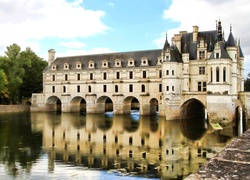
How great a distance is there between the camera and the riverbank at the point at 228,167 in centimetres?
534

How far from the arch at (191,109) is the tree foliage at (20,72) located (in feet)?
102

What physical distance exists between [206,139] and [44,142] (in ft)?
40.8

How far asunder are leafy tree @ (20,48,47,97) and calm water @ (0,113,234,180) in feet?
108

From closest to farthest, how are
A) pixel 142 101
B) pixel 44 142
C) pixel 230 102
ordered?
pixel 44 142, pixel 230 102, pixel 142 101

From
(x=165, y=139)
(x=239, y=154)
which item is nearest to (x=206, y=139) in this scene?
(x=165, y=139)

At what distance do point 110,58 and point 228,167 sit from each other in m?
45.4

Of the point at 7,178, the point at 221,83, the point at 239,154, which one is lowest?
the point at 7,178

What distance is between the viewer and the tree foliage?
183ft

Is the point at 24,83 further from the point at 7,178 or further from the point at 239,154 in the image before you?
the point at 239,154

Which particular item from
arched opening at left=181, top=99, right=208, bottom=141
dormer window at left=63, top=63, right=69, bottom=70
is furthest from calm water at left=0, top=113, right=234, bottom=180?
dormer window at left=63, top=63, right=69, bottom=70

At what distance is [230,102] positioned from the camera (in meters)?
33.3

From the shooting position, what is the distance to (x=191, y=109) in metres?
41.0

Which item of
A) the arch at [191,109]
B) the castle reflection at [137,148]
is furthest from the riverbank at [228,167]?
the arch at [191,109]

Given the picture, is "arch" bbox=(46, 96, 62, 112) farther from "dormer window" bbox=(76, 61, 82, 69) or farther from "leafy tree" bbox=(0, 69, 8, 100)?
"dormer window" bbox=(76, 61, 82, 69)
